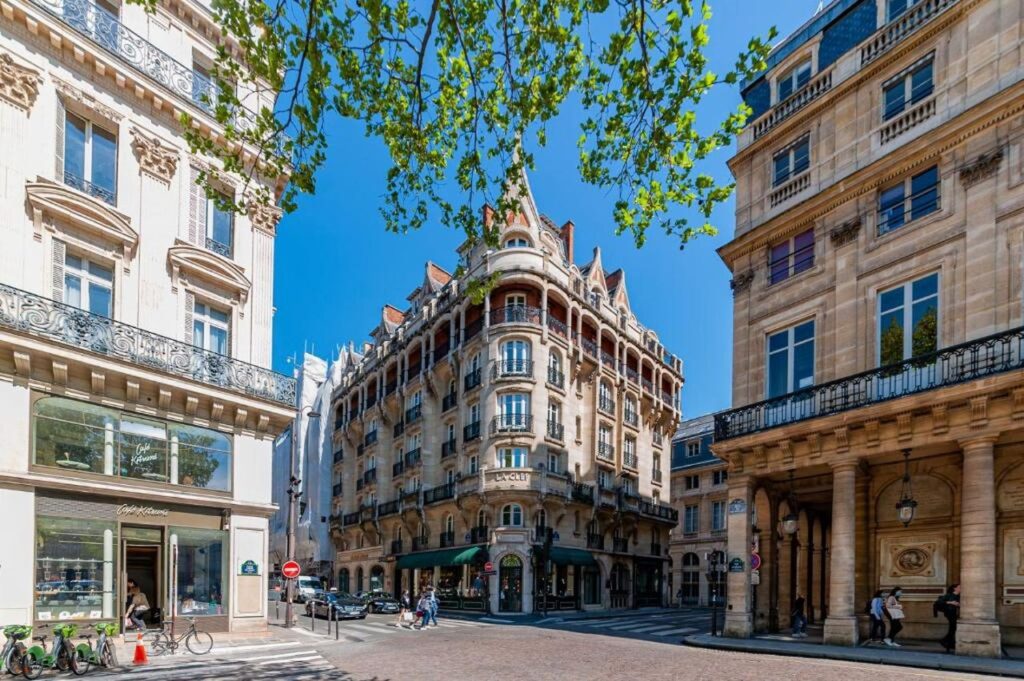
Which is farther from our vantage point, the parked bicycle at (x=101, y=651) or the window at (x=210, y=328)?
the window at (x=210, y=328)

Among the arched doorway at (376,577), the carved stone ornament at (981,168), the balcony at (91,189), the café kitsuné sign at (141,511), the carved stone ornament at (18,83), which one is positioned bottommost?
the arched doorway at (376,577)

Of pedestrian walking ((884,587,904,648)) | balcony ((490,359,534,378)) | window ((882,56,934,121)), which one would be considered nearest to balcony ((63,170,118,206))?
window ((882,56,934,121))

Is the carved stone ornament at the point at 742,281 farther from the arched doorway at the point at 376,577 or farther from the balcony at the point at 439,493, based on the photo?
the arched doorway at the point at 376,577

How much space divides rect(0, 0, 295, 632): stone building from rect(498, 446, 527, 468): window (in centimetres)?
1768

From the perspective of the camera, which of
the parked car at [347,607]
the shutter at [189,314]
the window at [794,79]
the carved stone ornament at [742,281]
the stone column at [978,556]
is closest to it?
the stone column at [978,556]

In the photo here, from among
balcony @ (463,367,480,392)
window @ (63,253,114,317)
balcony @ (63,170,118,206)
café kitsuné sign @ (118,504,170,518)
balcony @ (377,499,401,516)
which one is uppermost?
balcony @ (63,170,118,206)

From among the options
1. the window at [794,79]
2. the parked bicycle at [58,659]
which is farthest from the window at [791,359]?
the parked bicycle at [58,659]

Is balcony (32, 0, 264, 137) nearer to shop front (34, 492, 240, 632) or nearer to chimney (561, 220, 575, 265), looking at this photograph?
shop front (34, 492, 240, 632)

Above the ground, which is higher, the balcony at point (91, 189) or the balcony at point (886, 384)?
the balcony at point (91, 189)

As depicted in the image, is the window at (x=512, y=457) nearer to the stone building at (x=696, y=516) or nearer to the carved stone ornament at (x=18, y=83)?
the stone building at (x=696, y=516)

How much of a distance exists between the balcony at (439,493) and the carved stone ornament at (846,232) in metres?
24.8

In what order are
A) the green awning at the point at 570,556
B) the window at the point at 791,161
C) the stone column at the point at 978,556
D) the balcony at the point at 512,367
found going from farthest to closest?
1. the balcony at the point at 512,367
2. the green awning at the point at 570,556
3. the window at the point at 791,161
4. the stone column at the point at 978,556

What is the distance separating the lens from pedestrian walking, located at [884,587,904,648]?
14.7 metres

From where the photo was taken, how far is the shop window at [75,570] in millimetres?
13102
